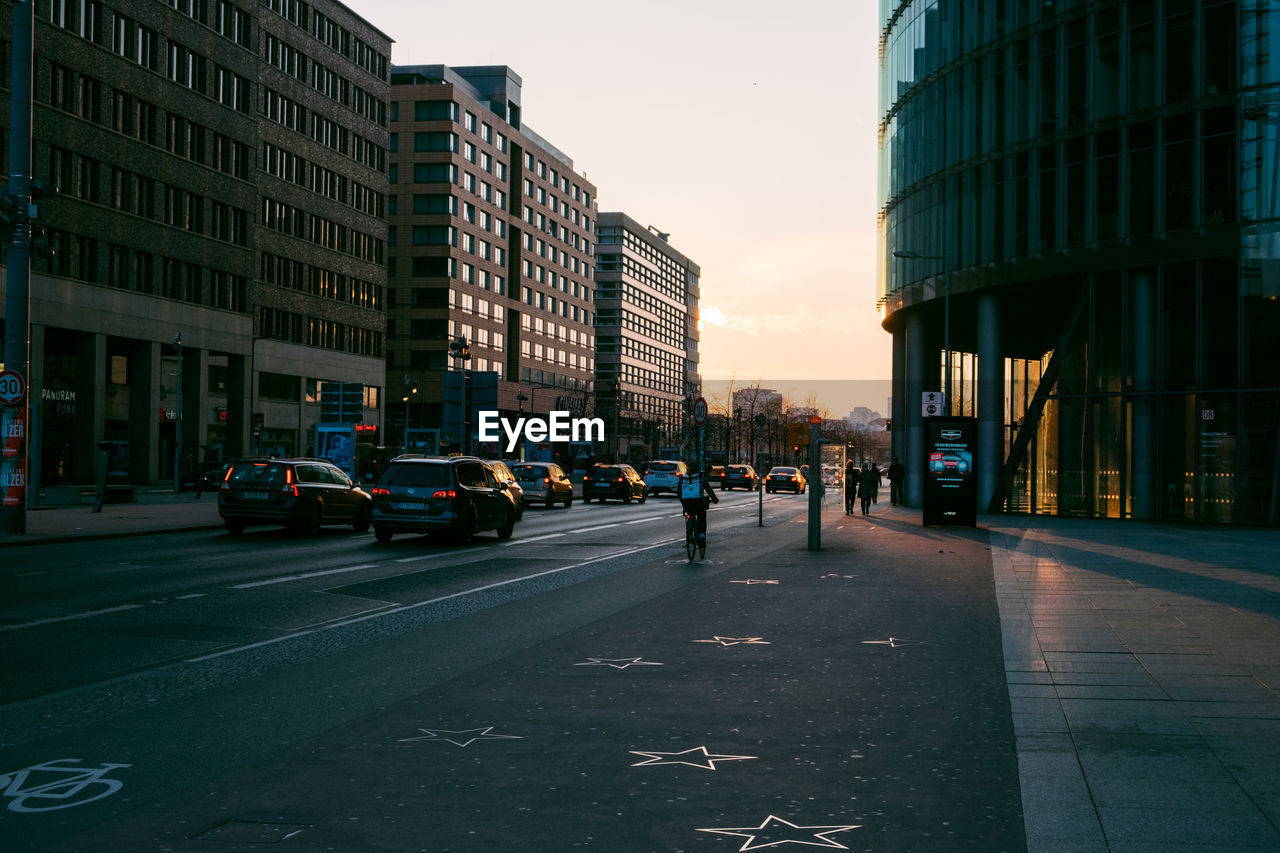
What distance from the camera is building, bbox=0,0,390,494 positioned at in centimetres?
4847

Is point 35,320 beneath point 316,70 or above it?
beneath

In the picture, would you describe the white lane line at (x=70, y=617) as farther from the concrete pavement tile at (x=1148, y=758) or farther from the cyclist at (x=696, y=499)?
the cyclist at (x=696, y=499)

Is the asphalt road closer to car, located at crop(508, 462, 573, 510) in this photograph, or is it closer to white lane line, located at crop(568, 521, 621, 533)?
white lane line, located at crop(568, 521, 621, 533)

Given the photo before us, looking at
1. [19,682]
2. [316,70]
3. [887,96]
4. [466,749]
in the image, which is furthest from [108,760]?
[316,70]

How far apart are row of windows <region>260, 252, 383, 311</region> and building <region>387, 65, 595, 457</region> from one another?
30.9 ft

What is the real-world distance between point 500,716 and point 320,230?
6834cm

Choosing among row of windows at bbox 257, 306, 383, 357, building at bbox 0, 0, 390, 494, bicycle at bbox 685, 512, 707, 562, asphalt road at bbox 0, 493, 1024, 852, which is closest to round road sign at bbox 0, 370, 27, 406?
asphalt road at bbox 0, 493, 1024, 852

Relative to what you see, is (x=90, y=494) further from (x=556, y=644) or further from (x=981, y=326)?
(x=556, y=644)

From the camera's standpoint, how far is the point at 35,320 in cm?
4606

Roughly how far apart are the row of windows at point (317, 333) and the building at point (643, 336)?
4466cm

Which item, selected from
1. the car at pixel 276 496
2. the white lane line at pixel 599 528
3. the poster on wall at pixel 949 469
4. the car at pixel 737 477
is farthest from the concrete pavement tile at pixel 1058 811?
the car at pixel 737 477

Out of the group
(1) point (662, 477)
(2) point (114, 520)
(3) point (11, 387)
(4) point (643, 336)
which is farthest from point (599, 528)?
(4) point (643, 336)

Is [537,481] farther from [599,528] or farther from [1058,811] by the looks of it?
[1058,811]

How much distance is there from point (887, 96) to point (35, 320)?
34.9m
